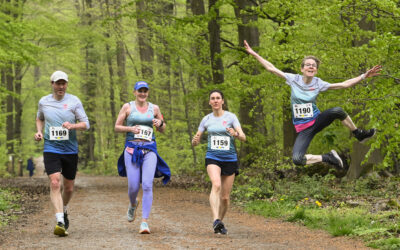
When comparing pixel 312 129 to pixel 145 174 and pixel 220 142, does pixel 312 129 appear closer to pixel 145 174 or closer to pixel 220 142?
pixel 220 142

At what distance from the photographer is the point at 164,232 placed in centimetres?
828

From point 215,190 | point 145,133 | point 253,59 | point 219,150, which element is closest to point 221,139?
point 219,150

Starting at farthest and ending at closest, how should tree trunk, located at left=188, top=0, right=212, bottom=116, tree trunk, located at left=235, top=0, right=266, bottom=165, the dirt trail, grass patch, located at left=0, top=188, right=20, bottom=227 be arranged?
tree trunk, located at left=188, top=0, right=212, bottom=116 < tree trunk, located at left=235, top=0, right=266, bottom=165 < grass patch, located at left=0, top=188, right=20, bottom=227 < the dirt trail

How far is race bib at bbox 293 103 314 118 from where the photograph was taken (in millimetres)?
7570

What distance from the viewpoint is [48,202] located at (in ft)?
46.2

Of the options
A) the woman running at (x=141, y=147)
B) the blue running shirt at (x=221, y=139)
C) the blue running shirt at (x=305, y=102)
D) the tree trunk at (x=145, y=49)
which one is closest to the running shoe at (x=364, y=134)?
the blue running shirt at (x=305, y=102)

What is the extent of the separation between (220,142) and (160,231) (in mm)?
1841

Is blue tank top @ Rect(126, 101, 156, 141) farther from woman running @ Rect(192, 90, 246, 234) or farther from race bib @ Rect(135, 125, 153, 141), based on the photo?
woman running @ Rect(192, 90, 246, 234)

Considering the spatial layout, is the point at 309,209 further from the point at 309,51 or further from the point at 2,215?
the point at 2,215

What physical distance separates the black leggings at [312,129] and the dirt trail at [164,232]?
1227 mm

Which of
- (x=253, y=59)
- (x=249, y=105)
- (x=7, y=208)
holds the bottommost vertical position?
(x=7, y=208)

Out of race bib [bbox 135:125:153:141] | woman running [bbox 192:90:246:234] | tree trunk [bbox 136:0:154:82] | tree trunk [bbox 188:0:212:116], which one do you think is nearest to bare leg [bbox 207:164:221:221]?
woman running [bbox 192:90:246:234]

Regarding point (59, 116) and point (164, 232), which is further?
point (164, 232)

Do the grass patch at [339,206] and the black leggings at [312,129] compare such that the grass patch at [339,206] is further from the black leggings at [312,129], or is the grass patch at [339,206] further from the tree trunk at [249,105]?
the tree trunk at [249,105]
